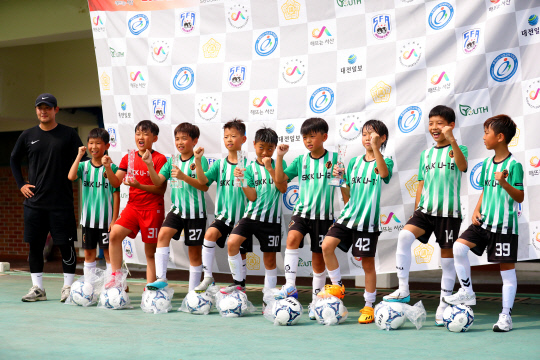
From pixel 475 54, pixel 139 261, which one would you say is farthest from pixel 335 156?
pixel 139 261

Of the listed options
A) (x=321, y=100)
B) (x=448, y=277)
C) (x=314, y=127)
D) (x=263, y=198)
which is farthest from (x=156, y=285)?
(x=448, y=277)

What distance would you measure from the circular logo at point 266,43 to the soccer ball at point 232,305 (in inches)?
100

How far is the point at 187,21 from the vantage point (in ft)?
22.0

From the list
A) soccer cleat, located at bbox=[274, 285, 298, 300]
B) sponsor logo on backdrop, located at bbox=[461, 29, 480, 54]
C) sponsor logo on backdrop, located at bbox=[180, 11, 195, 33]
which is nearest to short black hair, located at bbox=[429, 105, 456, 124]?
sponsor logo on backdrop, located at bbox=[461, 29, 480, 54]

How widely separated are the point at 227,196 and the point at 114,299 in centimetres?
137

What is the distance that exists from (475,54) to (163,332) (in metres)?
3.42

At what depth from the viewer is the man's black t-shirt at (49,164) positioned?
5949mm

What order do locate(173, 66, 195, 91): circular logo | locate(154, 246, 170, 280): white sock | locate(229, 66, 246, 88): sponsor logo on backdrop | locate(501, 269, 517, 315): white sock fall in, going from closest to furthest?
locate(501, 269, 517, 315): white sock < locate(154, 246, 170, 280): white sock < locate(229, 66, 246, 88): sponsor logo on backdrop < locate(173, 66, 195, 91): circular logo

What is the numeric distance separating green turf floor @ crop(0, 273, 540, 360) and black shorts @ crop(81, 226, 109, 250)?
0.86 m

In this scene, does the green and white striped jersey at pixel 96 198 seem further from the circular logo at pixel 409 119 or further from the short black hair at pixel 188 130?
the circular logo at pixel 409 119

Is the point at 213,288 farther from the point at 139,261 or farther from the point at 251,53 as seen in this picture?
the point at 251,53

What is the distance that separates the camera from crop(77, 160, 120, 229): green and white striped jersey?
621cm

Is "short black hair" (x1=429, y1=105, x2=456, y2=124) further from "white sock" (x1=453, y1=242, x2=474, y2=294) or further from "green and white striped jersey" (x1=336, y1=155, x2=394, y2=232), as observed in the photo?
"white sock" (x1=453, y1=242, x2=474, y2=294)

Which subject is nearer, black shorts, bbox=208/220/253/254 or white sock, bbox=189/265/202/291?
black shorts, bbox=208/220/253/254
